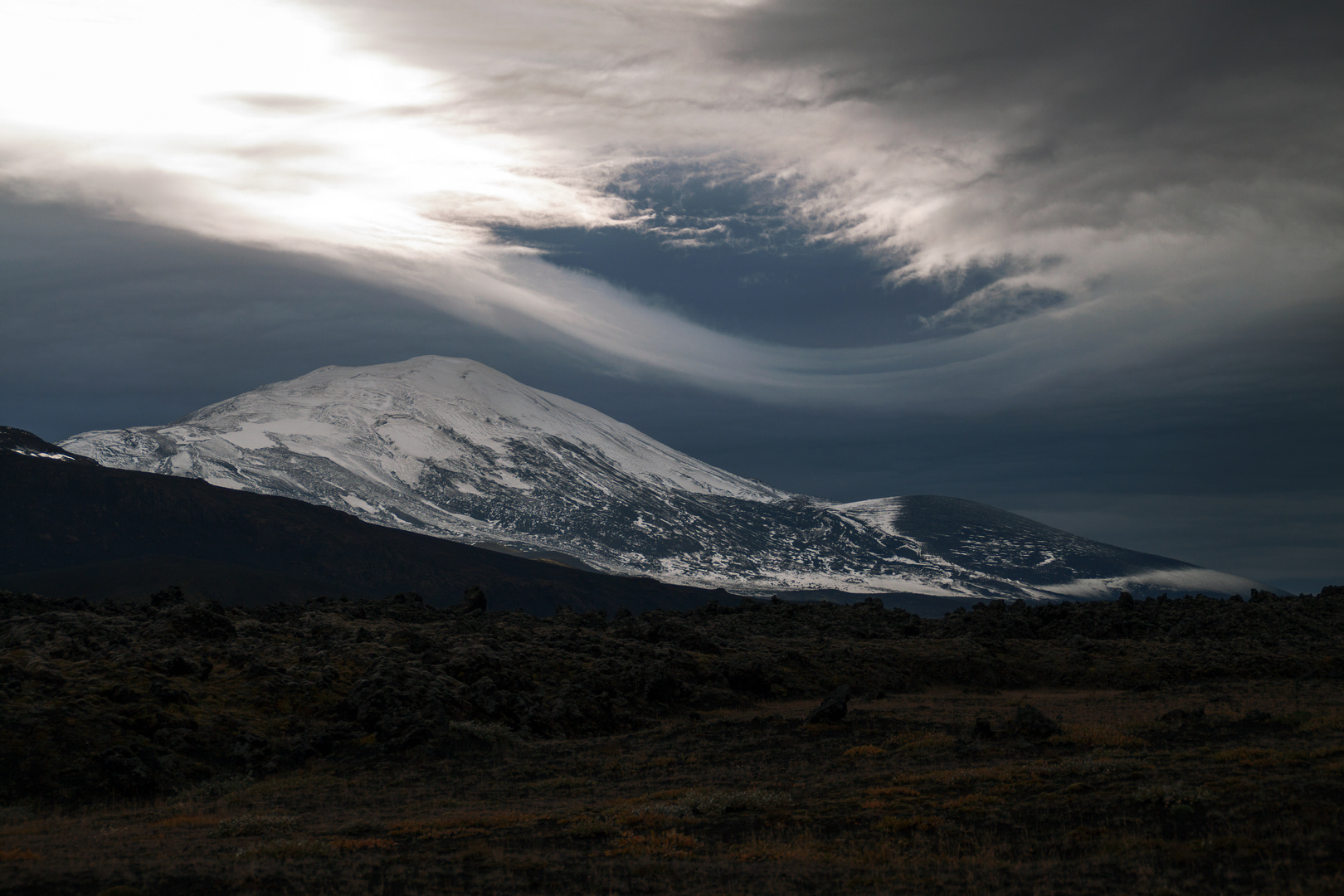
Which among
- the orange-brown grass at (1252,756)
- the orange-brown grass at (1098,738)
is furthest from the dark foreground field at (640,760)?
the orange-brown grass at (1098,738)

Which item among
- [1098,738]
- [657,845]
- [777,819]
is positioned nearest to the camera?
[657,845]

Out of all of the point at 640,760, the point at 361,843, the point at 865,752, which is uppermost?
the point at 865,752

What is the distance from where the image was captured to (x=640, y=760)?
45.4 meters

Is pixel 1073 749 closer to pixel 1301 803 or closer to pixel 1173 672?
Answer: pixel 1301 803

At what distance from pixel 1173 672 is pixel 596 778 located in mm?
53987

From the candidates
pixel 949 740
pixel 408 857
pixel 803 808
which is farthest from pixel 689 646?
pixel 408 857

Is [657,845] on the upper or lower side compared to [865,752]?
upper

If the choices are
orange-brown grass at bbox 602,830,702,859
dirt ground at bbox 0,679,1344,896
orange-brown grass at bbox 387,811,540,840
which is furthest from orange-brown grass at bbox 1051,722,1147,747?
orange-brown grass at bbox 387,811,540,840

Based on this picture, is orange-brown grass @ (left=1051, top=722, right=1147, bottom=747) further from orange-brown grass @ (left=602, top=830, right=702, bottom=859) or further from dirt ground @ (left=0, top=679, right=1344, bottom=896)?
orange-brown grass @ (left=602, top=830, right=702, bottom=859)

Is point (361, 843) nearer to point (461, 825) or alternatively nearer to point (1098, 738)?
point (461, 825)

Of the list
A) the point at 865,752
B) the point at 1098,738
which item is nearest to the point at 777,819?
the point at 865,752

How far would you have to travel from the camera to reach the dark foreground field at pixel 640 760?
23.4m

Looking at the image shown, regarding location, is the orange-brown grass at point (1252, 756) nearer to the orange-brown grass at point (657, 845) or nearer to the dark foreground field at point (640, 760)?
the dark foreground field at point (640, 760)

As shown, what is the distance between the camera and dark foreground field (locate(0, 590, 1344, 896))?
2344 cm
